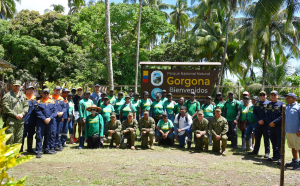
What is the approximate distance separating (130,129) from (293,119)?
487cm

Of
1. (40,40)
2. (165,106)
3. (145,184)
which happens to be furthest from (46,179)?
(40,40)

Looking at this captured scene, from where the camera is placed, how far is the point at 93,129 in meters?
8.28

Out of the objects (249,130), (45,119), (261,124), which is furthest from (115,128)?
(261,124)

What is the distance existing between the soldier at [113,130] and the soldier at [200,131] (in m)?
2.60

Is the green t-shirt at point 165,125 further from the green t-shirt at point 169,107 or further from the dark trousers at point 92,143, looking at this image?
the dark trousers at point 92,143

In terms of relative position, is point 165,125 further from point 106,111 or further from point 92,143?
point 92,143

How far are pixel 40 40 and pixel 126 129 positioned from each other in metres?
22.0

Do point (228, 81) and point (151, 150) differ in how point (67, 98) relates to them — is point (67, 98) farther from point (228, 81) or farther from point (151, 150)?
point (228, 81)

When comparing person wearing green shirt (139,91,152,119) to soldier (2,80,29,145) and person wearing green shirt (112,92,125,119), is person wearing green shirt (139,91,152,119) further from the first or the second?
soldier (2,80,29,145)

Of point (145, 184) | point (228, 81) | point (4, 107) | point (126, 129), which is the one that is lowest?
point (145, 184)

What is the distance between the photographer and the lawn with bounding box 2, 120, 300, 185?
17.4ft

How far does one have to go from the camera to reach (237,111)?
8.97 meters

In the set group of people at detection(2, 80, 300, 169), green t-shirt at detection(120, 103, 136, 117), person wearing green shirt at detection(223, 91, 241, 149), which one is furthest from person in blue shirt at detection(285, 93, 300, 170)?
green t-shirt at detection(120, 103, 136, 117)

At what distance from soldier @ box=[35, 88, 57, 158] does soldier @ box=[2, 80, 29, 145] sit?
0.54m
